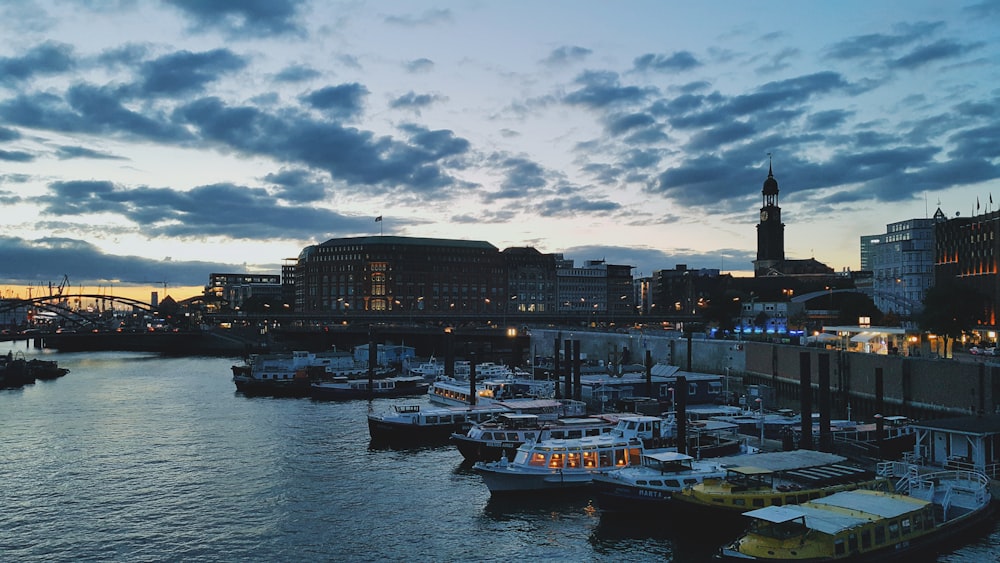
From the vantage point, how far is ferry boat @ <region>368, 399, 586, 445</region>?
6253 centimetres

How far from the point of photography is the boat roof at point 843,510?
3005 cm

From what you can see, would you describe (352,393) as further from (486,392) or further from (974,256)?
(974,256)

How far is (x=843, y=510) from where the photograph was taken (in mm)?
31828

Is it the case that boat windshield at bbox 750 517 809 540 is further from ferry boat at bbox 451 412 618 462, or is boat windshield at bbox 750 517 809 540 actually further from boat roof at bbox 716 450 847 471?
ferry boat at bbox 451 412 618 462

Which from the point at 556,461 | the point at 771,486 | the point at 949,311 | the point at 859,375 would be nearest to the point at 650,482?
the point at 771,486

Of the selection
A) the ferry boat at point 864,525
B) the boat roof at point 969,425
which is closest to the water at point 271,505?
the ferry boat at point 864,525

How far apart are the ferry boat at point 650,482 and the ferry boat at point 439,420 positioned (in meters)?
21.4

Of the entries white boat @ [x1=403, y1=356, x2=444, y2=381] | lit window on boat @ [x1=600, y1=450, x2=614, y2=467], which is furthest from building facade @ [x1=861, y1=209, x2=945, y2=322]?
lit window on boat @ [x1=600, y1=450, x2=614, y2=467]

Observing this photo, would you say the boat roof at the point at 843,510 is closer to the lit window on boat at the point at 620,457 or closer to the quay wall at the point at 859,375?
the lit window on boat at the point at 620,457

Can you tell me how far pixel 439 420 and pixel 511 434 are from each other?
12.8 m

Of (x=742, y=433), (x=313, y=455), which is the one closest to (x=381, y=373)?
(x=313, y=455)

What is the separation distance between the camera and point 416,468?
2100 inches

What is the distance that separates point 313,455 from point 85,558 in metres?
22.5

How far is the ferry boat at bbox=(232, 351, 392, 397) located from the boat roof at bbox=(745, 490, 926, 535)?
7743 centimetres
